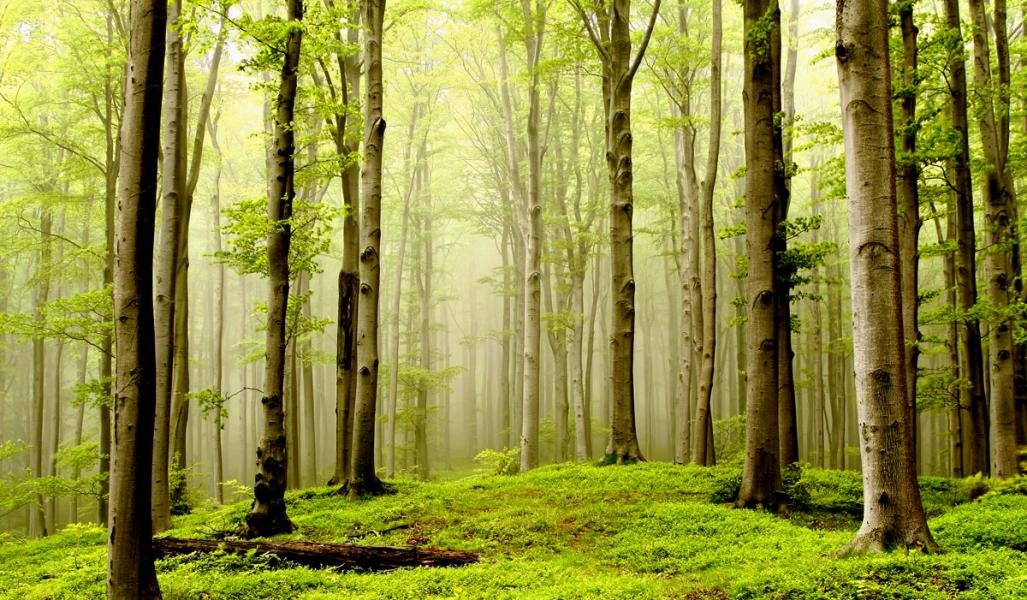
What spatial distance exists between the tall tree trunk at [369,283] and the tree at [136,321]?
191 inches

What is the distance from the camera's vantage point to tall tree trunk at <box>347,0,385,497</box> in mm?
9445

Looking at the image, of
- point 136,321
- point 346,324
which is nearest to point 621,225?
point 346,324

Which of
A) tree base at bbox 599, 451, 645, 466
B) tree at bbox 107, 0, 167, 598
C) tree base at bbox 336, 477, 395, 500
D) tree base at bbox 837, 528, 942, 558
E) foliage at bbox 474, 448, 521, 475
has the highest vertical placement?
tree at bbox 107, 0, 167, 598

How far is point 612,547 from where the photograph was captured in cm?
660

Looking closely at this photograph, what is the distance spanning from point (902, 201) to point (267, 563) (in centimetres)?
924

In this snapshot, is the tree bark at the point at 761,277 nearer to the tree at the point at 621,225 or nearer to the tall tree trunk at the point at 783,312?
the tall tree trunk at the point at 783,312

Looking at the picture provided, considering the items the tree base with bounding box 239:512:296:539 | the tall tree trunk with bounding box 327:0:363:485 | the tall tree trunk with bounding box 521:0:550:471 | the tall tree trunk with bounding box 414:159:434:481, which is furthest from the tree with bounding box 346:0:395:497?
the tall tree trunk with bounding box 414:159:434:481

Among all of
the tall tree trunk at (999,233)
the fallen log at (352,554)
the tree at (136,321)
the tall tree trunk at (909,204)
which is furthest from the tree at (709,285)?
the tree at (136,321)

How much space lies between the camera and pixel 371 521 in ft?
26.1

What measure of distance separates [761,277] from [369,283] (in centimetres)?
582

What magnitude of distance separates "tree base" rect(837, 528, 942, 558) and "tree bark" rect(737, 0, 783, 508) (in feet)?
8.46

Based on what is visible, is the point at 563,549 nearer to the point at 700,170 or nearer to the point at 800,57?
the point at 700,170

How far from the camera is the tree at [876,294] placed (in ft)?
15.4

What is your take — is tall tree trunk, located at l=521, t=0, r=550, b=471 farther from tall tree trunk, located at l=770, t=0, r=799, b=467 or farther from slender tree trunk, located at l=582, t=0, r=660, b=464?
tall tree trunk, located at l=770, t=0, r=799, b=467
